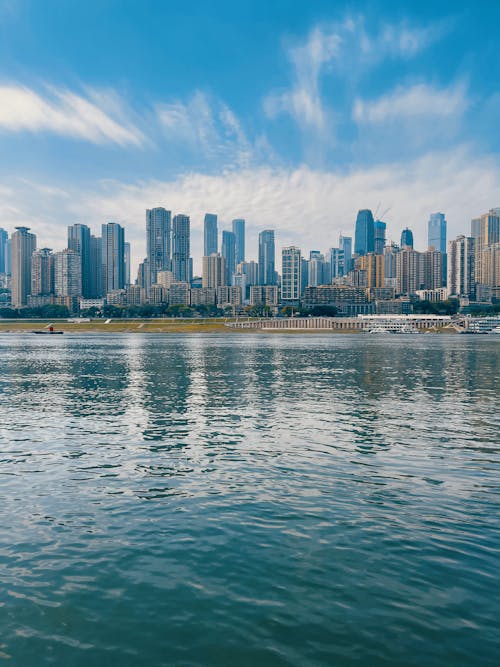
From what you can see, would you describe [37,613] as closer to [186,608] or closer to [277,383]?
[186,608]

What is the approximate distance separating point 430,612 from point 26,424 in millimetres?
33436

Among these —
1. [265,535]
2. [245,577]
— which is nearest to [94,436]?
[265,535]

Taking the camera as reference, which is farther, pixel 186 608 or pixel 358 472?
pixel 358 472

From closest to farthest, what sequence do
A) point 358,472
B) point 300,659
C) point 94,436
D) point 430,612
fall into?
1. point 300,659
2. point 430,612
3. point 358,472
4. point 94,436

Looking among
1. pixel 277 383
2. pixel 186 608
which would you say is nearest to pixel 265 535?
pixel 186 608

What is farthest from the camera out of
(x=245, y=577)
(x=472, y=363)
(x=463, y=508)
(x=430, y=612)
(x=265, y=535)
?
(x=472, y=363)

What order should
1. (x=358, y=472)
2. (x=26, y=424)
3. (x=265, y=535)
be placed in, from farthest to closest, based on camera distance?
1. (x=26, y=424)
2. (x=358, y=472)
3. (x=265, y=535)

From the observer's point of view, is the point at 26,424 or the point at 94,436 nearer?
the point at 94,436

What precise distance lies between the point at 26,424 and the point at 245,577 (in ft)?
96.0

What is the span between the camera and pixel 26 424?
40.9m

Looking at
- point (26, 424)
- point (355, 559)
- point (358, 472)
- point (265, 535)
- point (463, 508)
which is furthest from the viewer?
point (26, 424)

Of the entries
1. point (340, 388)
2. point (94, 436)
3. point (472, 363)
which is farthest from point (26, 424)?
point (472, 363)

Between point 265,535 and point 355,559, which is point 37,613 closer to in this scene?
point 265,535

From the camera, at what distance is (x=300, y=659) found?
12211 mm
